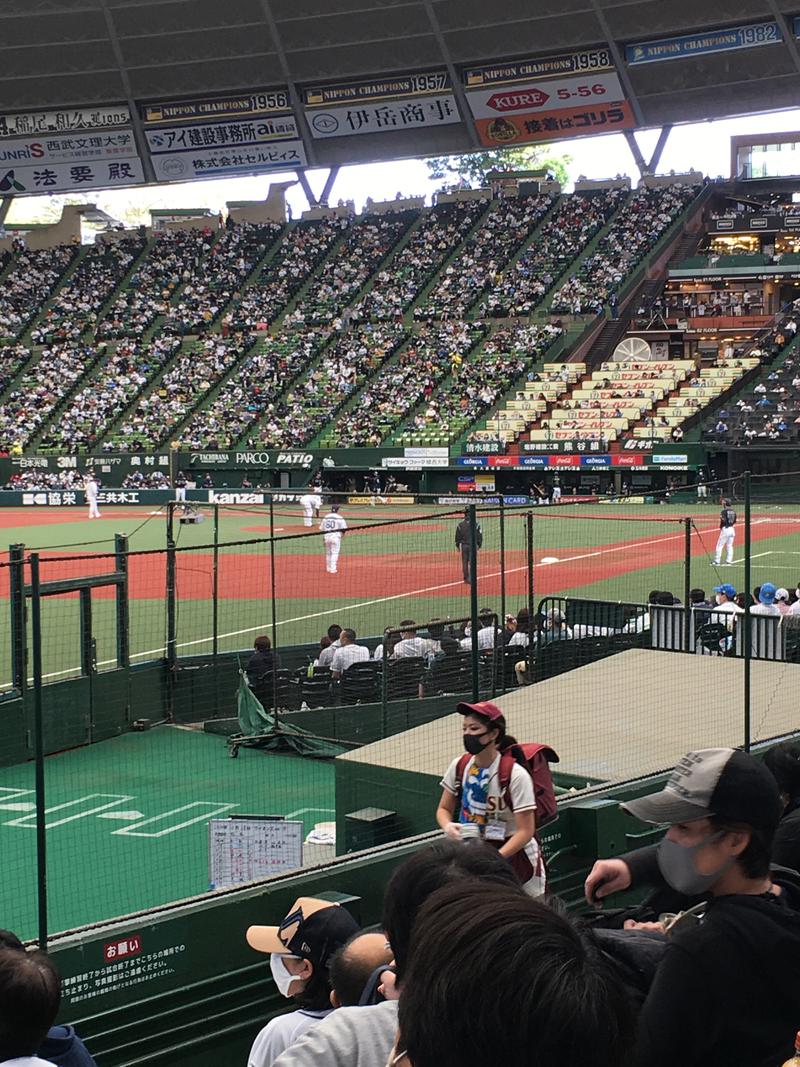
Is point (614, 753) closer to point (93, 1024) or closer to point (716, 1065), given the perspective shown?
point (93, 1024)

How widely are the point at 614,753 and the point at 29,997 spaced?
273 inches

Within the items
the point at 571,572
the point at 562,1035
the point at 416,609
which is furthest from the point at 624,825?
the point at 571,572

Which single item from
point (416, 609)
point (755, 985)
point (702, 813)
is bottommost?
point (416, 609)

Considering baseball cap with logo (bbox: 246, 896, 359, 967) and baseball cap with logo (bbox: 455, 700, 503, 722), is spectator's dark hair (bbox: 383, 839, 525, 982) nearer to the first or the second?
baseball cap with logo (bbox: 246, 896, 359, 967)

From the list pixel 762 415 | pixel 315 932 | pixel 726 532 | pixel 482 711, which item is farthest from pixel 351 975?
pixel 762 415

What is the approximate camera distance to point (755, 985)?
2732mm

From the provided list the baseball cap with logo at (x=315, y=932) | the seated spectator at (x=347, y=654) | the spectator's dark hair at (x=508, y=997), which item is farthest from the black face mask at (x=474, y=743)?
the seated spectator at (x=347, y=654)

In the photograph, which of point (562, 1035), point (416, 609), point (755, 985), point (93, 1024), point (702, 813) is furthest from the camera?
point (416, 609)

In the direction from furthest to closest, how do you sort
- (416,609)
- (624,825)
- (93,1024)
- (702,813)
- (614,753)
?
(416,609) → (614,753) → (624,825) → (93,1024) → (702,813)

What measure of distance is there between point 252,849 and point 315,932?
4.04m

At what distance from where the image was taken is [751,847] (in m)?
2.92

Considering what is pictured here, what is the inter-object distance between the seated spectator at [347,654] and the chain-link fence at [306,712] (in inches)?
1.7

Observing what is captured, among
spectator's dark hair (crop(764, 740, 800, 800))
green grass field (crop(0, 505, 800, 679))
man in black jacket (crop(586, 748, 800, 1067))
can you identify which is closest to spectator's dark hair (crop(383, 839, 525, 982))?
man in black jacket (crop(586, 748, 800, 1067))

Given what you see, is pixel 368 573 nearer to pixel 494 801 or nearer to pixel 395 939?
pixel 494 801
